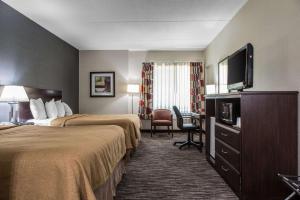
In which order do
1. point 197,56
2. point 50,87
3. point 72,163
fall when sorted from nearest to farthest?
point 72,163 < point 50,87 < point 197,56

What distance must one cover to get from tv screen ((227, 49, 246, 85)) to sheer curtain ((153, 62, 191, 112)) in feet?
11.5

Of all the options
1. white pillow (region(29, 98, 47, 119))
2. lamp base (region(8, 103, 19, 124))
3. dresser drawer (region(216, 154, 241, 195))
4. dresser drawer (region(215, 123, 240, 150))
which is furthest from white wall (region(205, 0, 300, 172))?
lamp base (region(8, 103, 19, 124))

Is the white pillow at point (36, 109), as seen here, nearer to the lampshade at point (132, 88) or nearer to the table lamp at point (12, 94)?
the table lamp at point (12, 94)

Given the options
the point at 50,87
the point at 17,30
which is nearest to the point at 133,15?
the point at 17,30

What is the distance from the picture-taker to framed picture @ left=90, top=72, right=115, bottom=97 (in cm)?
696

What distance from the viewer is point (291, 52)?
2.29 meters

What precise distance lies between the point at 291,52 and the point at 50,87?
15.4 ft

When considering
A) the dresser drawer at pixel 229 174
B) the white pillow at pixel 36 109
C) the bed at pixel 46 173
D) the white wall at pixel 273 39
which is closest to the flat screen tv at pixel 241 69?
the white wall at pixel 273 39

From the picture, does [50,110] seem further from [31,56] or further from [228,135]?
[228,135]

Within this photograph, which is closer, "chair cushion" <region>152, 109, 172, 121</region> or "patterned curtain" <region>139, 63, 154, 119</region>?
"chair cushion" <region>152, 109, 172, 121</region>

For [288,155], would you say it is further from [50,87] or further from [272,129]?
[50,87]

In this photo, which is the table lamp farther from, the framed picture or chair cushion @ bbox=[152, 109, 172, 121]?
chair cushion @ bbox=[152, 109, 172, 121]

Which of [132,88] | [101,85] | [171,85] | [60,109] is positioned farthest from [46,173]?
[171,85]

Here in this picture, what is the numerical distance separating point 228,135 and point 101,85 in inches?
199
